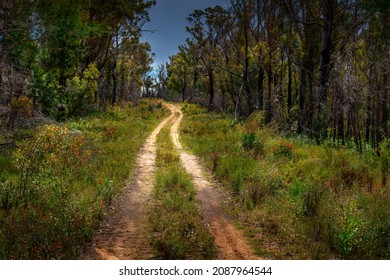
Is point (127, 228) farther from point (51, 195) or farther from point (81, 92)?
point (81, 92)

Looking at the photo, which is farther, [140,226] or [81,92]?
[81,92]

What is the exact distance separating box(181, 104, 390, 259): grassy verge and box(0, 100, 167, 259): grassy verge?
3.00m

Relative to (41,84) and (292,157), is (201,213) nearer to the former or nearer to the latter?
(292,157)

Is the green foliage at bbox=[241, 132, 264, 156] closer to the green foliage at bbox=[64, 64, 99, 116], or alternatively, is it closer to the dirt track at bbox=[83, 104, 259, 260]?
the dirt track at bbox=[83, 104, 259, 260]

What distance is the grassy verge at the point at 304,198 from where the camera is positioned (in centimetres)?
532

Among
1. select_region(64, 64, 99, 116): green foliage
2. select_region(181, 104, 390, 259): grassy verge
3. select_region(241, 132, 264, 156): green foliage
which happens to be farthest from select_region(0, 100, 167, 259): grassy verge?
select_region(64, 64, 99, 116): green foliage

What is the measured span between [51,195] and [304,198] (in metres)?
5.32

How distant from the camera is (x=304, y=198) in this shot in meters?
6.95

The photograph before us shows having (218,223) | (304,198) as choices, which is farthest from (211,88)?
(218,223)

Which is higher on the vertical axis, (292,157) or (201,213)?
(292,157)

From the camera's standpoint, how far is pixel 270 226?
6.45 m

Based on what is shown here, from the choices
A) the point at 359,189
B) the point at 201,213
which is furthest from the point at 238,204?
the point at 359,189

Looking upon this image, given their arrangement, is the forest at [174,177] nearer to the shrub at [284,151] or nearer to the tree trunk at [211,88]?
the shrub at [284,151]
